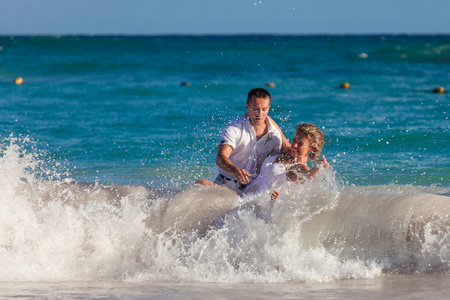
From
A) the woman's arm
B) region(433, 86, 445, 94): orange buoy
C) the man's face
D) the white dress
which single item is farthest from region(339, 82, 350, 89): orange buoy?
the woman's arm

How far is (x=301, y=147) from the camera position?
541 centimetres

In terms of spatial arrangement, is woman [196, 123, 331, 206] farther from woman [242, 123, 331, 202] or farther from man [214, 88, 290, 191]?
man [214, 88, 290, 191]

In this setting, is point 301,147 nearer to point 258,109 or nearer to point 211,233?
point 258,109

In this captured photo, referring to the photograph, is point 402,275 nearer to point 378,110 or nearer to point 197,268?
point 197,268

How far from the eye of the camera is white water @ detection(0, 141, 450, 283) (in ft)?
16.1

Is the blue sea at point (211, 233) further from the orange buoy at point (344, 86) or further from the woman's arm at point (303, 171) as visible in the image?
the orange buoy at point (344, 86)

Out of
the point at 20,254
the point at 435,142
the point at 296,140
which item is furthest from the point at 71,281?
the point at 435,142

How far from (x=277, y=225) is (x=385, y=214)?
950 mm

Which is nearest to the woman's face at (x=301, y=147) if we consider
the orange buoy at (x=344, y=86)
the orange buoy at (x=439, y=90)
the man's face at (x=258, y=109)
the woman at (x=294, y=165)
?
the woman at (x=294, y=165)

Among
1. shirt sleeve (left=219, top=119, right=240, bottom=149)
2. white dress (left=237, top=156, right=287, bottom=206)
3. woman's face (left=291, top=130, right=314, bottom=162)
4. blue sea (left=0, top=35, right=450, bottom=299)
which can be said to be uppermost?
shirt sleeve (left=219, top=119, right=240, bottom=149)

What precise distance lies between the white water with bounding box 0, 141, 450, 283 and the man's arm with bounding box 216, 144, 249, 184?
0.88ft

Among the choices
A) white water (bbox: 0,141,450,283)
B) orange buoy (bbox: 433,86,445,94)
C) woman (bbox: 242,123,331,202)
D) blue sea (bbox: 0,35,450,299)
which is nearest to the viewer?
blue sea (bbox: 0,35,450,299)

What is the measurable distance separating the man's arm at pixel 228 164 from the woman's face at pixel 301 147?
513 mm

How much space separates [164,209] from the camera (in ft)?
18.0
